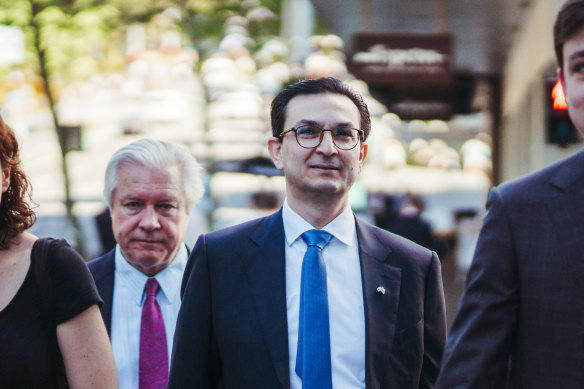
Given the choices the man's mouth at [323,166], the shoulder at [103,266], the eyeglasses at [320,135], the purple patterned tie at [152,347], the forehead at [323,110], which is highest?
the forehead at [323,110]

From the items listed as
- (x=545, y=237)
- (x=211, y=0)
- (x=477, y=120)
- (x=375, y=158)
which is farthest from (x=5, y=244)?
(x=375, y=158)

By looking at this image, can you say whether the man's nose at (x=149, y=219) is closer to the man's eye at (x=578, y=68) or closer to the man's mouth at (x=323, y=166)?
the man's mouth at (x=323, y=166)

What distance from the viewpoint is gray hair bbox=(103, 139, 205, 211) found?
3.98 meters

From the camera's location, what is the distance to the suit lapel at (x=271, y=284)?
3074 mm

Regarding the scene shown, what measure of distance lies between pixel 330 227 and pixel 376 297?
0.31m

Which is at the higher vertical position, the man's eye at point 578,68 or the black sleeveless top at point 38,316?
the man's eye at point 578,68

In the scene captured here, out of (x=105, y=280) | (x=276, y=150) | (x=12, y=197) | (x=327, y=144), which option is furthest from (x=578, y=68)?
(x=105, y=280)

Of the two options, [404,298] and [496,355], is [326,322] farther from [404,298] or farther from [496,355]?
[496,355]

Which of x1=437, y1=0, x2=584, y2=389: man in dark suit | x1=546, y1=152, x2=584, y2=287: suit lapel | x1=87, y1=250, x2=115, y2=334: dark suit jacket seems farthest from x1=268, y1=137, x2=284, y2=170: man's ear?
x1=546, y1=152, x2=584, y2=287: suit lapel

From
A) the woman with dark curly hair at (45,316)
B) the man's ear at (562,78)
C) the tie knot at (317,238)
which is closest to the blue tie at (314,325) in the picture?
the tie knot at (317,238)

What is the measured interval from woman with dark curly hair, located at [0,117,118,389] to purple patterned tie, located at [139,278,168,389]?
0.82 meters

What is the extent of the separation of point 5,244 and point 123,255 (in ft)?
3.76

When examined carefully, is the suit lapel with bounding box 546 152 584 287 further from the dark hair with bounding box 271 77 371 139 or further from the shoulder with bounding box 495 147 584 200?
the dark hair with bounding box 271 77 371 139

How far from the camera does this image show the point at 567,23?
2.10 m
